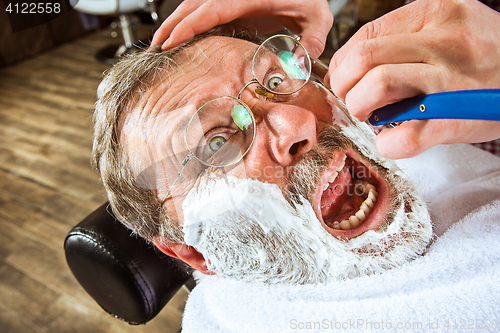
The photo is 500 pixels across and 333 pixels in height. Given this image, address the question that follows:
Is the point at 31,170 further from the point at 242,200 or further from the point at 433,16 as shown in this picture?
the point at 433,16

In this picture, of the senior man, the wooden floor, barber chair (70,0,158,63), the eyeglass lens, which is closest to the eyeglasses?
the senior man

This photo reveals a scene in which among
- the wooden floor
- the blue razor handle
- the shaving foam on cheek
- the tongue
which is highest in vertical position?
the blue razor handle

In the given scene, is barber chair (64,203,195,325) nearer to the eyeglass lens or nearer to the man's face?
the man's face

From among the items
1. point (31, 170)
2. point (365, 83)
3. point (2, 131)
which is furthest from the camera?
point (2, 131)

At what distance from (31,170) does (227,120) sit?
7.65 ft

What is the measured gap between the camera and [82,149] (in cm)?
265

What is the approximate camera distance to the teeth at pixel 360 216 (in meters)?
0.87

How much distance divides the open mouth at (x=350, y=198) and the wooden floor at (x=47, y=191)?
3.35 ft

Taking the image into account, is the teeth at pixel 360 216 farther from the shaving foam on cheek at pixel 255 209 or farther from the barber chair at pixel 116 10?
the barber chair at pixel 116 10

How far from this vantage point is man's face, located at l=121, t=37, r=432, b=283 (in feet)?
2.64

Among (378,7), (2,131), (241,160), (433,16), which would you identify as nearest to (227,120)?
(241,160)

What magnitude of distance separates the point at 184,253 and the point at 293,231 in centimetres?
A: 32

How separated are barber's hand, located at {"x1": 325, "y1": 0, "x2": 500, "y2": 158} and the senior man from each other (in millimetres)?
226

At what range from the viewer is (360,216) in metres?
0.87
